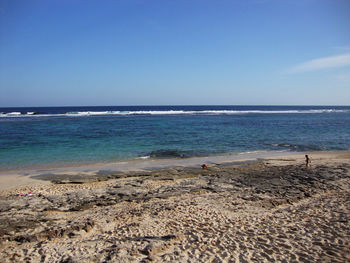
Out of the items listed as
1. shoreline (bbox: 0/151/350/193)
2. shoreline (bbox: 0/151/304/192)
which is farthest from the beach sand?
shoreline (bbox: 0/151/304/192)

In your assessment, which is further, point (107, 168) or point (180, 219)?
point (107, 168)

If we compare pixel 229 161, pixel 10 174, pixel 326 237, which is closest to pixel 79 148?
pixel 10 174

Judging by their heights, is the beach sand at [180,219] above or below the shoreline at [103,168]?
below

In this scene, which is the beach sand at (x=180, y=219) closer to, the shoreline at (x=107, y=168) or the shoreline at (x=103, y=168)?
the shoreline at (x=107, y=168)

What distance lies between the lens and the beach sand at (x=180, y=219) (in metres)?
5.12

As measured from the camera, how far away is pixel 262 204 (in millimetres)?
7676

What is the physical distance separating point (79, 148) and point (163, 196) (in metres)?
11.5

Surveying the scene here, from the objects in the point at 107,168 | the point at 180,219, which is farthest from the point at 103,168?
the point at 180,219

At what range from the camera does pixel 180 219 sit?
6594 mm

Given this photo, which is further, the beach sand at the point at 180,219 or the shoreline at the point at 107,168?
the shoreline at the point at 107,168

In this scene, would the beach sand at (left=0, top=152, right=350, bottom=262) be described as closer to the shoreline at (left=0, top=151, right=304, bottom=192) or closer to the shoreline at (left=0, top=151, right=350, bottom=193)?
the shoreline at (left=0, top=151, right=350, bottom=193)

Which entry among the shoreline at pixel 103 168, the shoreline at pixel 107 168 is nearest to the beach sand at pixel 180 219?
the shoreline at pixel 107 168

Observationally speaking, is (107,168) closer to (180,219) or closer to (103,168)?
(103,168)

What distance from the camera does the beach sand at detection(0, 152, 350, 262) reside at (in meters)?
5.12
